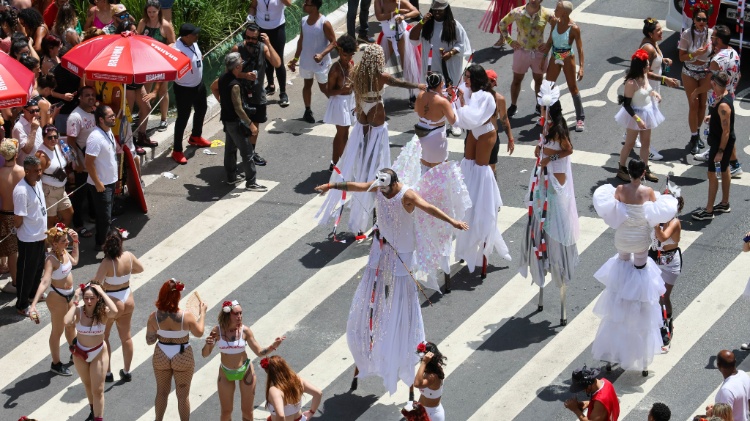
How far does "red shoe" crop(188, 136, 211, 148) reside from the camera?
18.4 meters

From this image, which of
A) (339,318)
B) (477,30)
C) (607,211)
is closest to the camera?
(607,211)

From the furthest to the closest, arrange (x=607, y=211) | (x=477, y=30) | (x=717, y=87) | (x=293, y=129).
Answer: (x=477, y=30)
(x=293, y=129)
(x=717, y=87)
(x=607, y=211)

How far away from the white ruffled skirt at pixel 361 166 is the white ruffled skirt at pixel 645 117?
10.4 ft

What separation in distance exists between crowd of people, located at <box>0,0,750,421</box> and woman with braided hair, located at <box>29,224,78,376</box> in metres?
0.02

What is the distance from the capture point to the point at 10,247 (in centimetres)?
1502

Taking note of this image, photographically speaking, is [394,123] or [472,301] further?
[394,123]

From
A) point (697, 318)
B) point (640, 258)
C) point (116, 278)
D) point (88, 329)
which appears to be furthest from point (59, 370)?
point (697, 318)

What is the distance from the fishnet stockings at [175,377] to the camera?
12325 mm

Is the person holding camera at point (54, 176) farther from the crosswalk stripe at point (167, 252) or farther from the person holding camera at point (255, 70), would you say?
the person holding camera at point (255, 70)

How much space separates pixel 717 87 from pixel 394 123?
4.94m

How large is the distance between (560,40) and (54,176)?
715 centimetres

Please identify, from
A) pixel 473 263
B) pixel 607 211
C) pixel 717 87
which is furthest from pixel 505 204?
pixel 607 211

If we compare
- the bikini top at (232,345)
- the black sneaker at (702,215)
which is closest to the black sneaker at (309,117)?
the black sneaker at (702,215)

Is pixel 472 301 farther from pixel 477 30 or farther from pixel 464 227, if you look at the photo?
pixel 477 30
